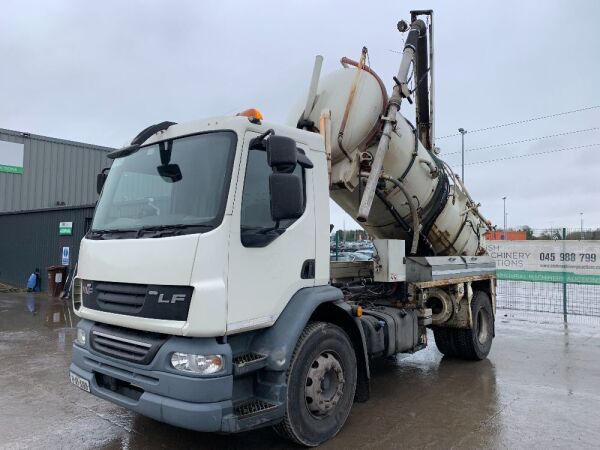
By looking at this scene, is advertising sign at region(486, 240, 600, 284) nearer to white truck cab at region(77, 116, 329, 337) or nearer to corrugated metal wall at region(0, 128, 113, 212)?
white truck cab at region(77, 116, 329, 337)

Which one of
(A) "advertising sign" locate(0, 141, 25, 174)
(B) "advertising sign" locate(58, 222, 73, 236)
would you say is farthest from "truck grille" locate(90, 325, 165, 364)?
(A) "advertising sign" locate(0, 141, 25, 174)

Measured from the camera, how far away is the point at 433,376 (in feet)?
20.8

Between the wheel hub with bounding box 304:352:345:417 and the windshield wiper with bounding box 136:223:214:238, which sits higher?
the windshield wiper with bounding box 136:223:214:238

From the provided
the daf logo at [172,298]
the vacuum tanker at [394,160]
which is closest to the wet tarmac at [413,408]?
the daf logo at [172,298]

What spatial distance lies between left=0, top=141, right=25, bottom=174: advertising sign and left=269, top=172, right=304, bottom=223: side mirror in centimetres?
1911

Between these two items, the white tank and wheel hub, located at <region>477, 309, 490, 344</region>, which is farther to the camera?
wheel hub, located at <region>477, 309, 490, 344</region>

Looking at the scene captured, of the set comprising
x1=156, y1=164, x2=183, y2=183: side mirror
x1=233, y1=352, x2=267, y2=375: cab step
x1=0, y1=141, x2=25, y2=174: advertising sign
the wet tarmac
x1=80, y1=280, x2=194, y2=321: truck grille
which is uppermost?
x1=0, y1=141, x2=25, y2=174: advertising sign

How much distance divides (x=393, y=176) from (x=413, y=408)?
8.61 ft

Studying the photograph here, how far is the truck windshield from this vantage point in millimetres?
3455

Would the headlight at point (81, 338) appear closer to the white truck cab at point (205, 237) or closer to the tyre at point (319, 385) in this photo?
the white truck cab at point (205, 237)

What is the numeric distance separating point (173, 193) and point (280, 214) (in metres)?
0.86

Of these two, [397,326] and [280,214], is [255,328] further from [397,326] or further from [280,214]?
[397,326]

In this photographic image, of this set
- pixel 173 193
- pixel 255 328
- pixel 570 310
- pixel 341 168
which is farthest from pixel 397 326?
pixel 570 310

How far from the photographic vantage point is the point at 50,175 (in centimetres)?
2008
